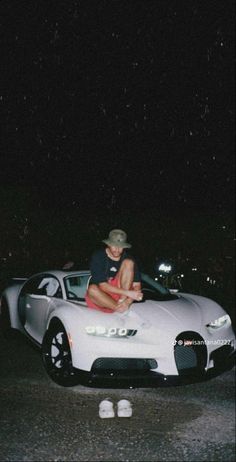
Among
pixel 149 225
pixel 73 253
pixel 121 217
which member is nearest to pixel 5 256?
pixel 73 253

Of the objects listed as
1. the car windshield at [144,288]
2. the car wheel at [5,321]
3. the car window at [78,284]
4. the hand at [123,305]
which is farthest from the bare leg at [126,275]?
the car wheel at [5,321]

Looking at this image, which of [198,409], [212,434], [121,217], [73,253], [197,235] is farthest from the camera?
[121,217]

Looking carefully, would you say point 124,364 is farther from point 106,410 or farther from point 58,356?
point 58,356

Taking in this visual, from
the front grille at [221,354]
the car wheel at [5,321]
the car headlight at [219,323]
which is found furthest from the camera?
the car wheel at [5,321]

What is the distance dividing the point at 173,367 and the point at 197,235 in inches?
828

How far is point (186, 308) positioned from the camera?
19.6ft

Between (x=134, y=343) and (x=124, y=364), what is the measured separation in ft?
0.74

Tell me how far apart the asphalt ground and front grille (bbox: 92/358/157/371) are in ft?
1.09

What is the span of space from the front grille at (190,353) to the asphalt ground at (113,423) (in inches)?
12.8

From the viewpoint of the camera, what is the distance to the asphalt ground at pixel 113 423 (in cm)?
413

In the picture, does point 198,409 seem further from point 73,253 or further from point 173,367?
point 73,253

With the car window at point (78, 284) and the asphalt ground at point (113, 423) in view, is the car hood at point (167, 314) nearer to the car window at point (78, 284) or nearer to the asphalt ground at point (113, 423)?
the asphalt ground at point (113, 423)

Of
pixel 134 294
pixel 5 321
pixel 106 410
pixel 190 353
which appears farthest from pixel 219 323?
pixel 5 321

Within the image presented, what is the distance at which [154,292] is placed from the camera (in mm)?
6699
